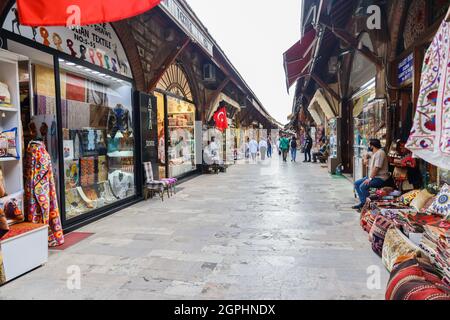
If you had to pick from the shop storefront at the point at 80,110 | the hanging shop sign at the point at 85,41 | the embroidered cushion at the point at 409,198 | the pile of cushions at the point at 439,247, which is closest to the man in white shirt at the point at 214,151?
the shop storefront at the point at 80,110

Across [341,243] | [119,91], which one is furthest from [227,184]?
[341,243]

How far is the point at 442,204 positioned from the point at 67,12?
3956 millimetres

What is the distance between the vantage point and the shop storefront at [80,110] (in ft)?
13.0

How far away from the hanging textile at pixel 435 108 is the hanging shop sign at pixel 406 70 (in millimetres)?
2029

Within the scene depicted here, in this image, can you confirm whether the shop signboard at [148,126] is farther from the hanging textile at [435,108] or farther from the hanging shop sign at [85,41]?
the hanging textile at [435,108]

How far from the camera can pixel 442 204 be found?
10.2 ft

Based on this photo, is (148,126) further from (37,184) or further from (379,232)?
(379,232)

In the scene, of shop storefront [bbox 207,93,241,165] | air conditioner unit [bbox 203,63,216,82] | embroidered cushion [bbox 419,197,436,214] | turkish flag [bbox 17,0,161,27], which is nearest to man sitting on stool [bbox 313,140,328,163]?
shop storefront [bbox 207,93,241,165]

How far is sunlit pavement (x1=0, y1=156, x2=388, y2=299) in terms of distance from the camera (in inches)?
106

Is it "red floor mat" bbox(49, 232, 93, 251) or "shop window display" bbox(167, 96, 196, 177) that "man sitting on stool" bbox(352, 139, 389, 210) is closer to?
"red floor mat" bbox(49, 232, 93, 251)

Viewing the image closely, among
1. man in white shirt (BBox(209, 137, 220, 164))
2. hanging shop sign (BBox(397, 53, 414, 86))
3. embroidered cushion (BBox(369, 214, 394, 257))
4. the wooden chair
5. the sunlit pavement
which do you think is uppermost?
hanging shop sign (BBox(397, 53, 414, 86))

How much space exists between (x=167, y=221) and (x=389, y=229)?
3049mm

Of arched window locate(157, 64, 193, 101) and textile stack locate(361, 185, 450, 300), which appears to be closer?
textile stack locate(361, 185, 450, 300)

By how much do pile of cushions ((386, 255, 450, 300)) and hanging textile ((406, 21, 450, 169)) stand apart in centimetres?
74
